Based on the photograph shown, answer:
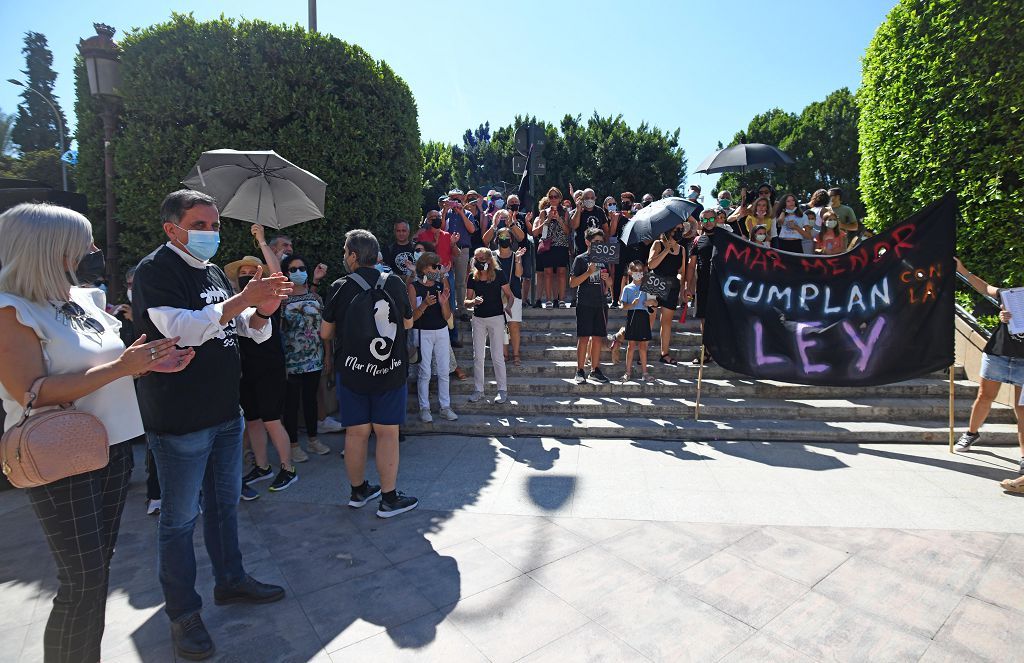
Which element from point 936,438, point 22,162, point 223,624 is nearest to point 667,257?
point 936,438

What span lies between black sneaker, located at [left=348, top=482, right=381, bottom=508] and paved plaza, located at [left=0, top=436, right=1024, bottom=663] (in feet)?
0.29

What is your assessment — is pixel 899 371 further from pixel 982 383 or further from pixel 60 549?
pixel 60 549

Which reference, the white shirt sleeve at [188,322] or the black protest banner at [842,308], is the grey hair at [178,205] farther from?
the black protest banner at [842,308]

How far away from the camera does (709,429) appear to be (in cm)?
603

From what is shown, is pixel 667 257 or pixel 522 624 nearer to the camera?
pixel 522 624

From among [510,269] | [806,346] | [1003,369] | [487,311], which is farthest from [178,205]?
[1003,369]

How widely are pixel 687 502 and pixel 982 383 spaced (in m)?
3.59

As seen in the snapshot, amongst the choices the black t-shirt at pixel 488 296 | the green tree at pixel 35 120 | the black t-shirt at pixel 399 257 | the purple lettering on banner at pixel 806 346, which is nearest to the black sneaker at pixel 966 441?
the purple lettering on banner at pixel 806 346

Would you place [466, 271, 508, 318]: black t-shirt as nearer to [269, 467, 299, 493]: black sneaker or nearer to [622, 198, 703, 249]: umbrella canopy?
[622, 198, 703, 249]: umbrella canopy

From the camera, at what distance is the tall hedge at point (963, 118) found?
6312mm

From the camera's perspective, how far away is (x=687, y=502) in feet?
14.2

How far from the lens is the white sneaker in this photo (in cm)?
625

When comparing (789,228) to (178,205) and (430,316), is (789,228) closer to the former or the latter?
(430,316)

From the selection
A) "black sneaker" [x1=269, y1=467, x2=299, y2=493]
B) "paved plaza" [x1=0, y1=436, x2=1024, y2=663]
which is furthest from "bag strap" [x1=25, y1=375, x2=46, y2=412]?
"black sneaker" [x1=269, y1=467, x2=299, y2=493]
